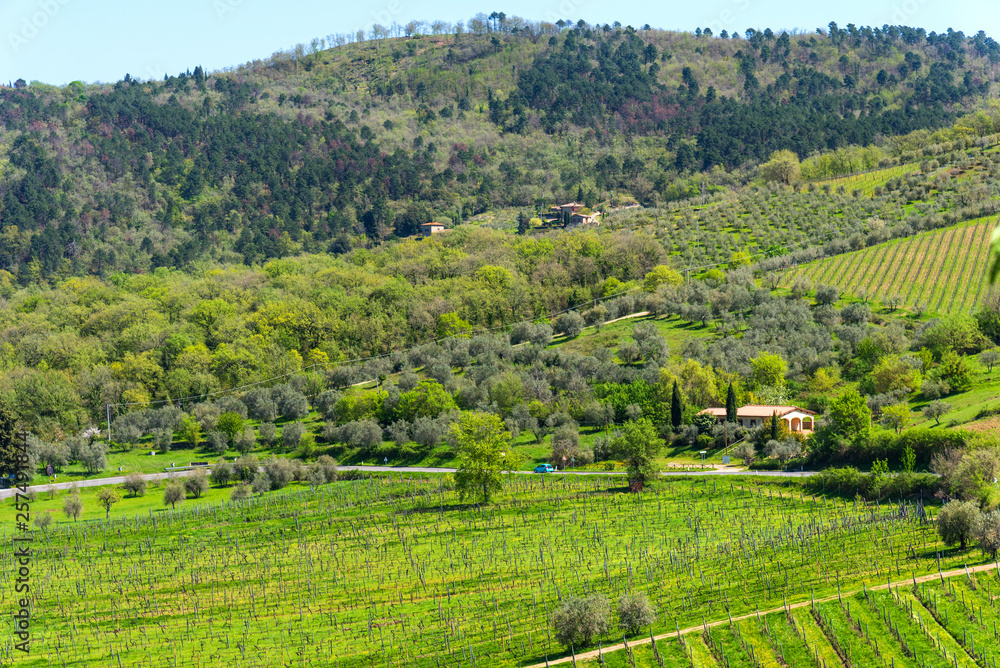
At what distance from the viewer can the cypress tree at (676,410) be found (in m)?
76.1

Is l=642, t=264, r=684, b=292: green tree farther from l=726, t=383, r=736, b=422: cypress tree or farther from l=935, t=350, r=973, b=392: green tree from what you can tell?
l=935, t=350, r=973, b=392: green tree

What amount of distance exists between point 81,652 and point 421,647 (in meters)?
13.1

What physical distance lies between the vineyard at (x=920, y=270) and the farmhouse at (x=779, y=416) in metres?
25.9

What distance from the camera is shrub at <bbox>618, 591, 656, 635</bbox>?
128 feet

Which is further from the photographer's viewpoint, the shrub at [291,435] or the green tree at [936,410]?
the shrub at [291,435]

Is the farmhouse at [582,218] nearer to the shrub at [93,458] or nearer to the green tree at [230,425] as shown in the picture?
the green tree at [230,425]

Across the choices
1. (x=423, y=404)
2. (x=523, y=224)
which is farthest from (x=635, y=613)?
(x=523, y=224)

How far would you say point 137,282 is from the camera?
145125mm

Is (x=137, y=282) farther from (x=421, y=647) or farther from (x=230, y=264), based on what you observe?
(x=421, y=647)

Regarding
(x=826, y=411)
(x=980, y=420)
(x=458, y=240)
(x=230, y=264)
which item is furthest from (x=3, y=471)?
(x=230, y=264)

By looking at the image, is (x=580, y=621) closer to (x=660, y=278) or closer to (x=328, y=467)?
(x=328, y=467)

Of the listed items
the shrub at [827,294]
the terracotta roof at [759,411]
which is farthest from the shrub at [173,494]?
the shrub at [827,294]

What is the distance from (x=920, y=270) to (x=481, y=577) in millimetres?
71164

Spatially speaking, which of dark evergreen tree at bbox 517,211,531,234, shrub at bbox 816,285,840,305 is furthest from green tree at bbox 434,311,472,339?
dark evergreen tree at bbox 517,211,531,234
